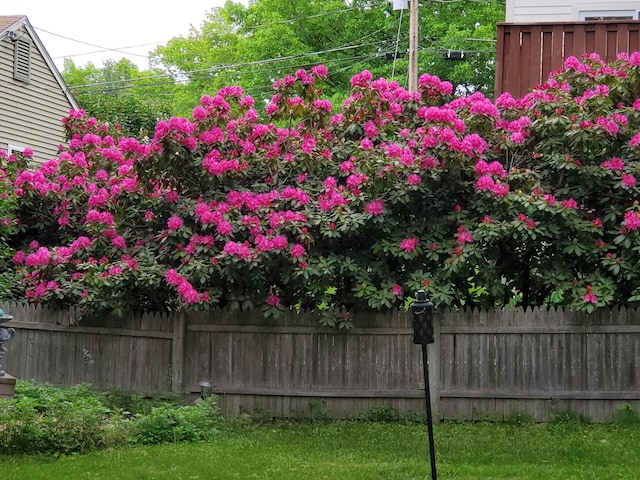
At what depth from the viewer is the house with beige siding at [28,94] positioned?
20000 mm

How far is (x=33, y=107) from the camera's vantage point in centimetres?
2095

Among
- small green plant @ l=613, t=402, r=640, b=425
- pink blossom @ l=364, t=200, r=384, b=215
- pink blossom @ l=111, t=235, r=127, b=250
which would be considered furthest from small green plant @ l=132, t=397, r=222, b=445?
small green plant @ l=613, t=402, r=640, b=425

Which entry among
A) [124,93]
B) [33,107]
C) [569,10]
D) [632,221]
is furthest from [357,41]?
[632,221]

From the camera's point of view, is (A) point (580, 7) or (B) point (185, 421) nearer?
(B) point (185, 421)

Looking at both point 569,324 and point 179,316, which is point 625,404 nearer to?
point 569,324

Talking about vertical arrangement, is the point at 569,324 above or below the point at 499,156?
below

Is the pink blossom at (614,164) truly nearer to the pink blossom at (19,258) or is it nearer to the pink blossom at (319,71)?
the pink blossom at (319,71)

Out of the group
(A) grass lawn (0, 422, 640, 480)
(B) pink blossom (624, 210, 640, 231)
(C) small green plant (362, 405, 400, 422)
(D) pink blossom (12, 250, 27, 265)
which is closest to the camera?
(A) grass lawn (0, 422, 640, 480)

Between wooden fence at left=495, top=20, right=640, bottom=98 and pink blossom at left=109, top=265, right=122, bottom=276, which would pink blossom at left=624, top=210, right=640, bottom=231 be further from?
pink blossom at left=109, top=265, right=122, bottom=276

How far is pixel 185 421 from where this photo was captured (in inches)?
335

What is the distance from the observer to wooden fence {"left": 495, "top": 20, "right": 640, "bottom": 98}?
11.0 meters

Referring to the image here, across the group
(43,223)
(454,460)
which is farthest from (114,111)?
(454,460)

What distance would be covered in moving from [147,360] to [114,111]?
1979cm

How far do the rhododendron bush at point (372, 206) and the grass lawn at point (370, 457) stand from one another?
57.5 inches
